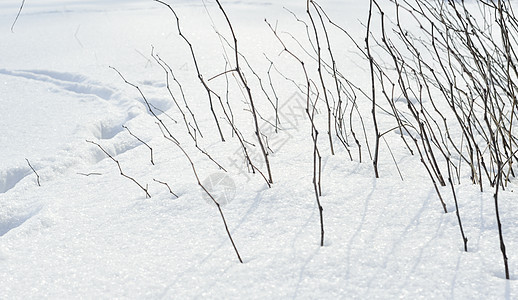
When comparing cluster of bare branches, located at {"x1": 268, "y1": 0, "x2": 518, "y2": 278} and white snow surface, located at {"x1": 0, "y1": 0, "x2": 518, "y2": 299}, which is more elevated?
cluster of bare branches, located at {"x1": 268, "y1": 0, "x2": 518, "y2": 278}

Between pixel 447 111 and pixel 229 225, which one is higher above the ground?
pixel 447 111

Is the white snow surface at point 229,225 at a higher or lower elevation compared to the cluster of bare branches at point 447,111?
lower

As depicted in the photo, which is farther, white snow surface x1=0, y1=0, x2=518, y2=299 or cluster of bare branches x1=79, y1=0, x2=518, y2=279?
cluster of bare branches x1=79, y1=0, x2=518, y2=279

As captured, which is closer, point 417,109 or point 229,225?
point 229,225

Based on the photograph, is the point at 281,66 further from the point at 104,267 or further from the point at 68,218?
the point at 104,267

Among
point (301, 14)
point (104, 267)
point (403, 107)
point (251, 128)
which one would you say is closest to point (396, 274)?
point (104, 267)

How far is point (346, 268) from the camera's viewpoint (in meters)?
0.85

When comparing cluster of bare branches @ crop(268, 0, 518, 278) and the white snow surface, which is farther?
cluster of bare branches @ crop(268, 0, 518, 278)

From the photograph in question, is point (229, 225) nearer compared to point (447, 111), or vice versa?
point (229, 225)

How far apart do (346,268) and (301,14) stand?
392cm

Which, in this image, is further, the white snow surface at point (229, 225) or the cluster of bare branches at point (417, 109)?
the cluster of bare branches at point (417, 109)

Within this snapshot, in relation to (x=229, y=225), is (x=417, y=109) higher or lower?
higher

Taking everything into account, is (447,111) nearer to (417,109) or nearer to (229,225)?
(417,109)

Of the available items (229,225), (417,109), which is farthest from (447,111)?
(229,225)
